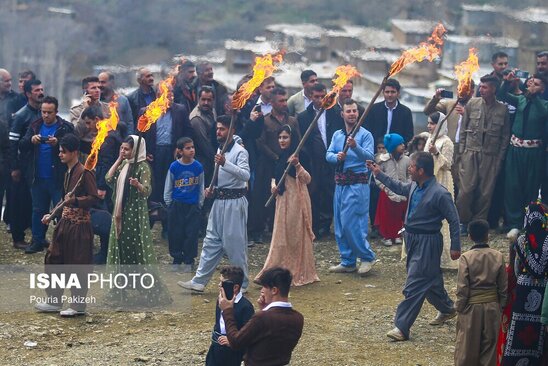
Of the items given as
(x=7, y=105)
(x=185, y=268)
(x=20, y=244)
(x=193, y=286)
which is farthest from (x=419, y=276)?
(x=7, y=105)

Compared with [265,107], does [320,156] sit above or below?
below

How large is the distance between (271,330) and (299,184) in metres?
5.16

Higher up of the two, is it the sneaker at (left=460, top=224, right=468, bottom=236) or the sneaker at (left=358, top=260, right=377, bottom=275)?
the sneaker at (left=460, top=224, right=468, bottom=236)

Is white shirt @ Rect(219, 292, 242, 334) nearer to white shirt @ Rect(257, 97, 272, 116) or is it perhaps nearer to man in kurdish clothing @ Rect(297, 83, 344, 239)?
man in kurdish clothing @ Rect(297, 83, 344, 239)

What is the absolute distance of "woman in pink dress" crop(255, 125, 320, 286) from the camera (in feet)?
42.8

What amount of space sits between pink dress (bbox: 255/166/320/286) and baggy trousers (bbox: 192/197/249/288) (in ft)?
2.06

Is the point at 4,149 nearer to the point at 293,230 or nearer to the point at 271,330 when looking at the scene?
the point at 293,230

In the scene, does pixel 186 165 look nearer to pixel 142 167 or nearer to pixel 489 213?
pixel 142 167

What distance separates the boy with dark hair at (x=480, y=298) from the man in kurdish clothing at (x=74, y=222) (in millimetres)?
3769

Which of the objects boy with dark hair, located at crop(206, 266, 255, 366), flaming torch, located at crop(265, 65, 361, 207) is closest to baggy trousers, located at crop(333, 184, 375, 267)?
flaming torch, located at crop(265, 65, 361, 207)

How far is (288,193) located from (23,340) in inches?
138

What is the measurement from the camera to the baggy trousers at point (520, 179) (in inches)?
578

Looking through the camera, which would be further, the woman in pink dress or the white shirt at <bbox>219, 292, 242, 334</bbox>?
the woman in pink dress

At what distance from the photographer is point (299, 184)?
42.9 feet
